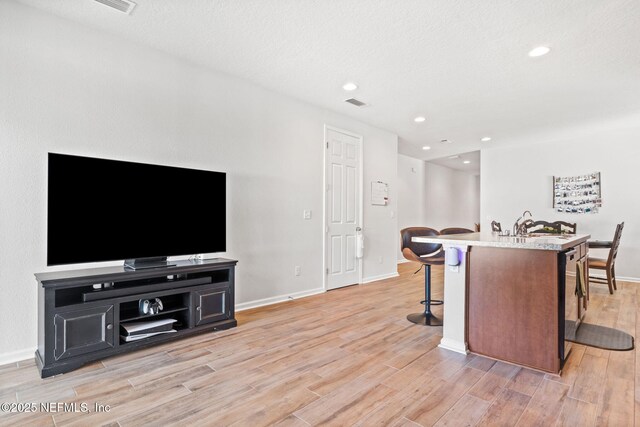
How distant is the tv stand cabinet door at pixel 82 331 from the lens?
222 cm

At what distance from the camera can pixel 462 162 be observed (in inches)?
350

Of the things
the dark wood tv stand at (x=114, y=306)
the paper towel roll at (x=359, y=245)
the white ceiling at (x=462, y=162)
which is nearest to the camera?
the dark wood tv stand at (x=114, y=306)

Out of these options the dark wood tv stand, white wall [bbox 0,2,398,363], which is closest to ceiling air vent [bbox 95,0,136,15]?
white wall [bbox 0,2,398,363]

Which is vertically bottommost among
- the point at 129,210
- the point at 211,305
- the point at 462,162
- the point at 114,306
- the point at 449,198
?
the point at 211,305

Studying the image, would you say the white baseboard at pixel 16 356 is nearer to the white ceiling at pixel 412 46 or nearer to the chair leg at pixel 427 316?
the white ceiling at pixel 412 46

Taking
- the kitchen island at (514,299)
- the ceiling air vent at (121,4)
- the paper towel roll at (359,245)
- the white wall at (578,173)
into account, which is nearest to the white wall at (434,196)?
the white wall at (578,173)

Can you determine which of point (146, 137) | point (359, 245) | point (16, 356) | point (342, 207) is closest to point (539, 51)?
point (342, 207)

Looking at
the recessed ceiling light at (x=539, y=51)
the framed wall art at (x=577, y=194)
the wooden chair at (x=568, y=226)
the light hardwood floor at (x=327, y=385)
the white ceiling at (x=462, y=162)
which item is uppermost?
the recessed ceiling light at (x=539, y=51)

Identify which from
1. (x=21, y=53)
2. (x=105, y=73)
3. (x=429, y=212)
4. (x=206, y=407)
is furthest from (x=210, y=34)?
(x=429, y=212)

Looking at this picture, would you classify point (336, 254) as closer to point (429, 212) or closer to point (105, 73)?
point (105, 73)

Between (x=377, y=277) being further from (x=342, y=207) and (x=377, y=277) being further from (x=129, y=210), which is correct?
(x=129, y=210)

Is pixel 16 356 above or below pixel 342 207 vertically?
below

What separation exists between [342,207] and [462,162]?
5436 millimetres

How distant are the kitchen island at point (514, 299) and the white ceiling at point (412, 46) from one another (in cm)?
178
